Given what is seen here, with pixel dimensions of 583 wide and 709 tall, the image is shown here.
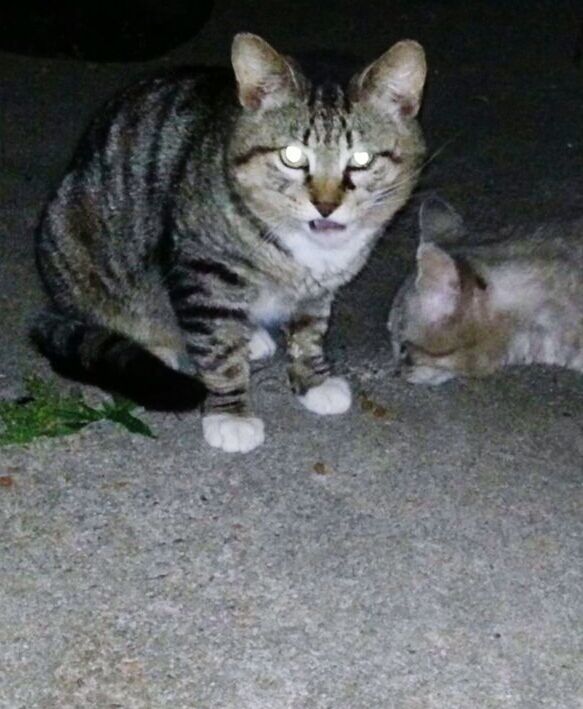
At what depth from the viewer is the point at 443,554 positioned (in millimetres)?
3322

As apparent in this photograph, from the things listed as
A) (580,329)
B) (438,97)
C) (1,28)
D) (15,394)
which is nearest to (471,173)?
(438,97)

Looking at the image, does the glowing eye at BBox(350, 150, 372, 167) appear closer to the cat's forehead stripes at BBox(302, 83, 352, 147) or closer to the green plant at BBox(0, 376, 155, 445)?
the cat's forehead stripes at BBox(302, 83, 352, 147)

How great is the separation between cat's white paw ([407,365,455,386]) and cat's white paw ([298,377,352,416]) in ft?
0.86

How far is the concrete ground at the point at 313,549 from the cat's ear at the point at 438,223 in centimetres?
33

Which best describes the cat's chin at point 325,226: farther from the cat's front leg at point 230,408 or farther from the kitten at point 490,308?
the kitten at point 490,308

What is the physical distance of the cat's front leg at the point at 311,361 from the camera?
3.95m

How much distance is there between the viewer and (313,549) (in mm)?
3318

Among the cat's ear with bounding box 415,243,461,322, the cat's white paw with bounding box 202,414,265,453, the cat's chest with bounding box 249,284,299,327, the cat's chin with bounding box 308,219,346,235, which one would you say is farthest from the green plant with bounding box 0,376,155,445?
the cat's ear with bounding box 415,243,461,322

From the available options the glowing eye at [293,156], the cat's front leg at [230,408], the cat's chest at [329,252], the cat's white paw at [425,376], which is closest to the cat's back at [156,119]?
the glowing eye at [293,156]

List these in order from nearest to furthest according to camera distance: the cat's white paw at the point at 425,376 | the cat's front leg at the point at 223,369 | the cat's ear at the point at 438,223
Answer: the cat's front leg at the point at 223,369
the cat's white paw at the point at 425,376
the cat's ear at the point at 438,223

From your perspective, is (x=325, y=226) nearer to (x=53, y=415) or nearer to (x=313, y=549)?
(x=313, y=549)

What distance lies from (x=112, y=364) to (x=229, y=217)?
1.86 ft

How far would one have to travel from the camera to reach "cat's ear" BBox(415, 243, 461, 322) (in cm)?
404

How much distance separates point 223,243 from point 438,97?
3.16m
